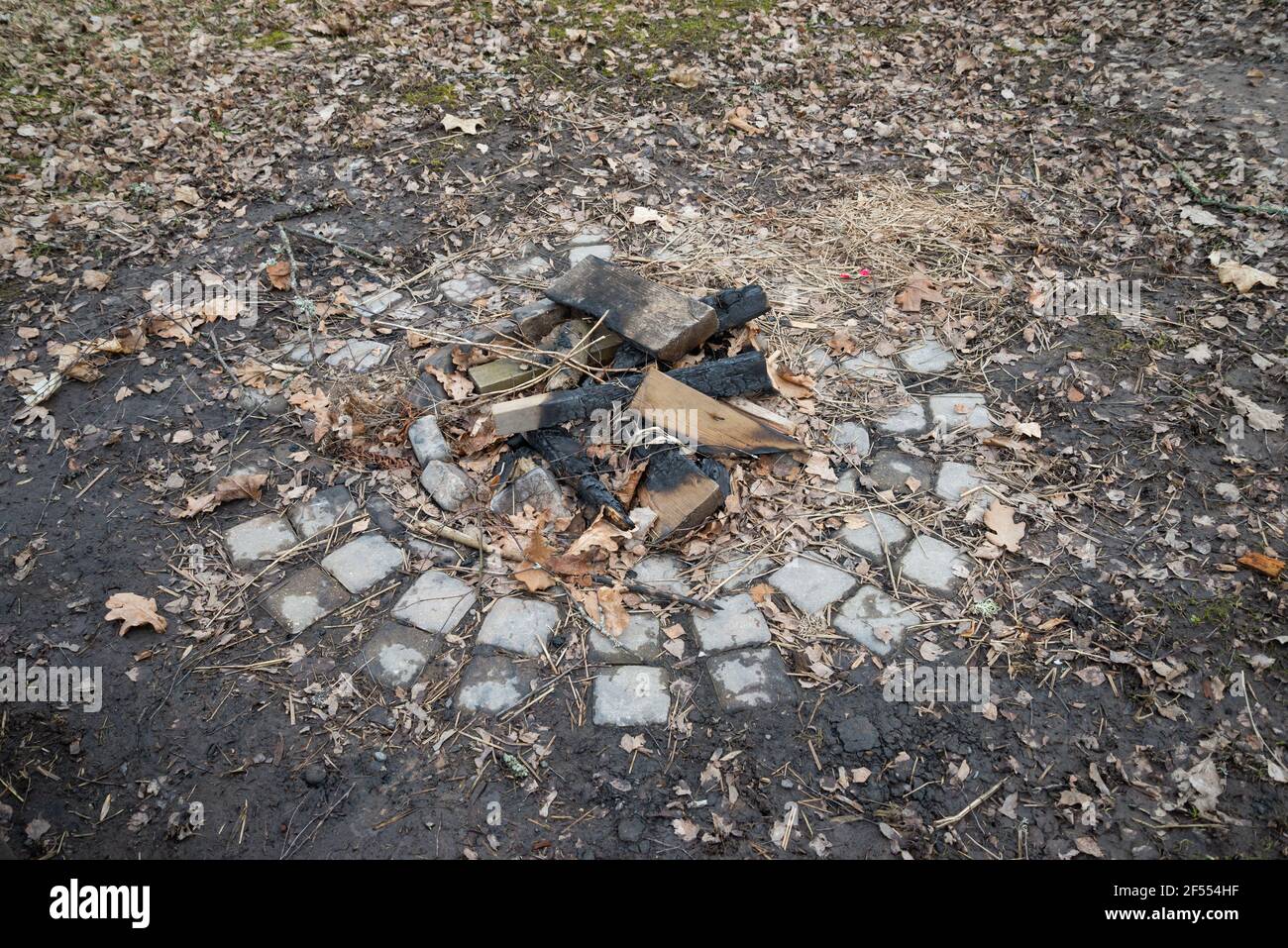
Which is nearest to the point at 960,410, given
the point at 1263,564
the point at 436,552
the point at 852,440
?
the point at 852,440

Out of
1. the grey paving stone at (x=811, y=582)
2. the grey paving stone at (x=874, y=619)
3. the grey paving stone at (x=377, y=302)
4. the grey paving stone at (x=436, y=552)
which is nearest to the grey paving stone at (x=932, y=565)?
the grey paving stone at (x=874, y=619)

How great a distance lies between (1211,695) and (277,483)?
14.6 ft

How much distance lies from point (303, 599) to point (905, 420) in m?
3.32

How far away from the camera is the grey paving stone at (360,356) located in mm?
4387

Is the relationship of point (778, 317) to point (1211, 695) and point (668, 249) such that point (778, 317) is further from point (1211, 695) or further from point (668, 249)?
point (1211, 695)

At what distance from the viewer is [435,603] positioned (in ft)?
10.9

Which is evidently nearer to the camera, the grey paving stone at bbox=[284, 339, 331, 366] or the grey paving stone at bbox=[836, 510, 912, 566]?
the grey paving stone at bbox=[836, 510, 912, 566]

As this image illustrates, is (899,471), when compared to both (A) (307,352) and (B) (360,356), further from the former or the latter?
(A) (307,352)

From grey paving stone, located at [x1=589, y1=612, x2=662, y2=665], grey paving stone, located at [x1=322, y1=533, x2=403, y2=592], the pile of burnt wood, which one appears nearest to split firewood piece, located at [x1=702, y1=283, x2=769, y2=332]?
the pile of burnt wood

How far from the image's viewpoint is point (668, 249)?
5125mm

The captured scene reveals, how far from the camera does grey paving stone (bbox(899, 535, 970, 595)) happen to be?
3385 millimetres

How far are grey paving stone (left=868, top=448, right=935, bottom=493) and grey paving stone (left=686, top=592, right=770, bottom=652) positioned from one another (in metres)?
1.06

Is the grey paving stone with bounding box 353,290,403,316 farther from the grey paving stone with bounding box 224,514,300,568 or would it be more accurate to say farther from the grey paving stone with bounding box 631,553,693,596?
the grey paving stone with bounding box 631,553,693,596
